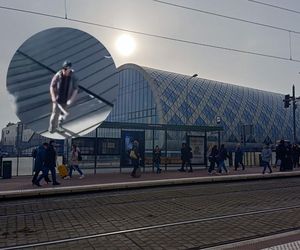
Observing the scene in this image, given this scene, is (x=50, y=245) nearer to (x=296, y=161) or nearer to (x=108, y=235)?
(x=108, y=235)

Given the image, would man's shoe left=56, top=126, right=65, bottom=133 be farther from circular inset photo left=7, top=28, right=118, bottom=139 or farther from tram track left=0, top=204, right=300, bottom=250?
tram track left=0, top=204, right=300, bottom=250

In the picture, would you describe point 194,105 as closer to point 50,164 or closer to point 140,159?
point 140,159

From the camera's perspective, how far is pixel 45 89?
28.9 meters

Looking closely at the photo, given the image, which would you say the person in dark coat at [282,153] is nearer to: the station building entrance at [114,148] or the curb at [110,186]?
the curb at [110,186]

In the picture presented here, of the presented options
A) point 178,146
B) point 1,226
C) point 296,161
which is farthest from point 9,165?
point 178,146

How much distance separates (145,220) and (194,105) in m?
62.3

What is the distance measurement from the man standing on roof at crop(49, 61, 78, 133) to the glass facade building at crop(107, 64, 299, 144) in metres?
33.3

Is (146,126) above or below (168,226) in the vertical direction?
above

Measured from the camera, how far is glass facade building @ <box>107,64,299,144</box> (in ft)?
212

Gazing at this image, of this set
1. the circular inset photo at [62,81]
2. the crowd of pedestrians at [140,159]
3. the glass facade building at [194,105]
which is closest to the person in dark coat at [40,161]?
the crowd of pedestrians at [140,159]

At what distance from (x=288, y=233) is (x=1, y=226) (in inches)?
222

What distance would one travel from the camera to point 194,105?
2717 inches

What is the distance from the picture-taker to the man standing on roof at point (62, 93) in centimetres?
2769

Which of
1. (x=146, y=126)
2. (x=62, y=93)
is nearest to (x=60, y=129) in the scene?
(x=62, y=93)
